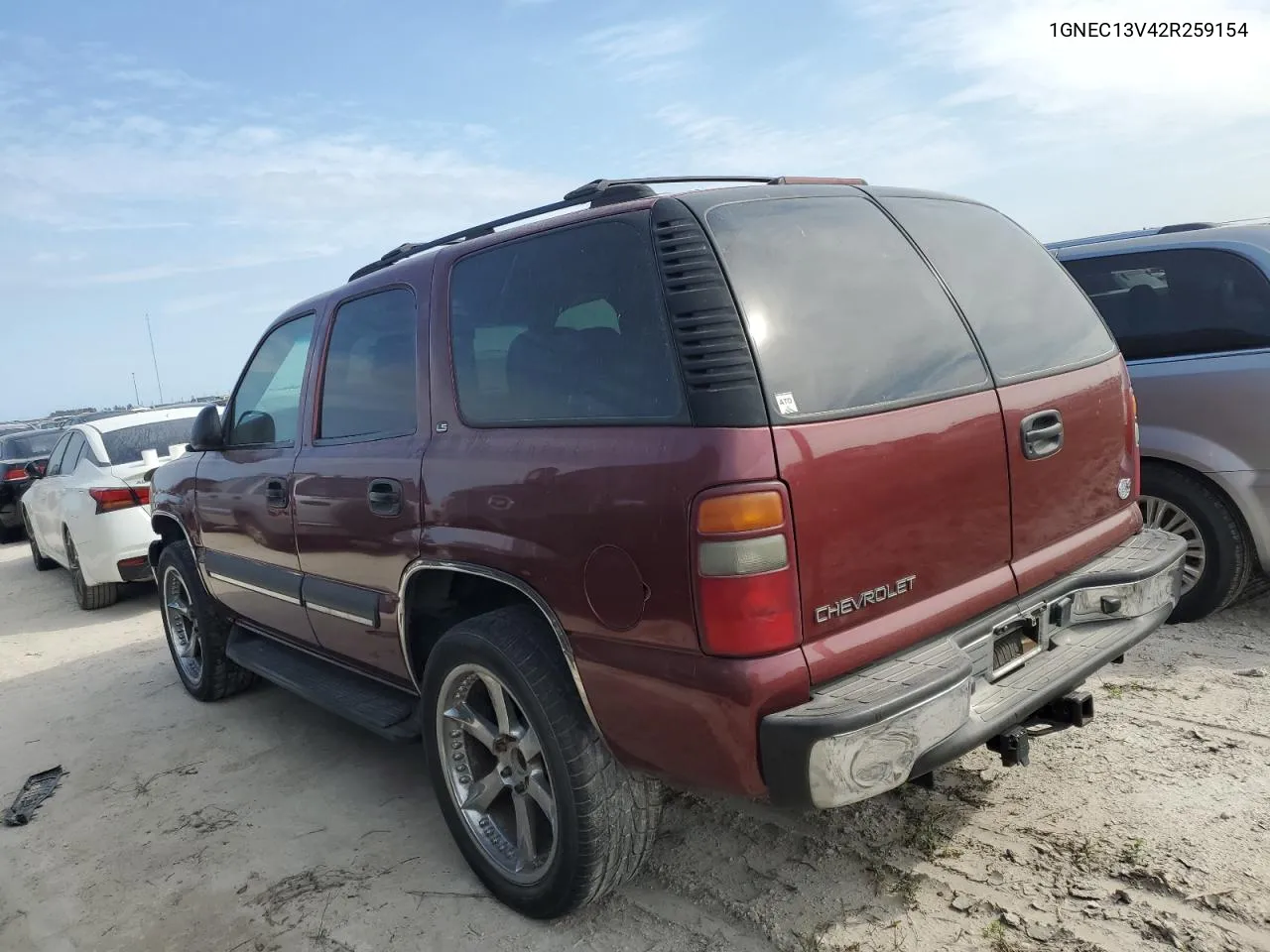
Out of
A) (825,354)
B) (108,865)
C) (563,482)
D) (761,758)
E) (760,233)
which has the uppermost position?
(760,233)

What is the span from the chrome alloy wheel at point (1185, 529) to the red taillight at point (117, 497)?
713 cm

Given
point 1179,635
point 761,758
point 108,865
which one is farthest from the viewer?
point 1179,635

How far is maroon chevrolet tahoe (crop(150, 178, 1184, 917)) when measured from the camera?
2.12 meters

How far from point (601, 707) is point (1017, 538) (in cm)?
126

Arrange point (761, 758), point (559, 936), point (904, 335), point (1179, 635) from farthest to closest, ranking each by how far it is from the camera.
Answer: point (1179, 635) → point (559, 936) → point (904, 335) → point (761, 758)

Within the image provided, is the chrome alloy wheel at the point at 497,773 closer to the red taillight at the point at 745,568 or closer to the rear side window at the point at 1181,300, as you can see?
the red taillight at the point at 745,568

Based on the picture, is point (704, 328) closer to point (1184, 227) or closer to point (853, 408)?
point (853, 408)

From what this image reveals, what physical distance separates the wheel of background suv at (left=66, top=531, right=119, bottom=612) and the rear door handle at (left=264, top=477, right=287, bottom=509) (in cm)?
496

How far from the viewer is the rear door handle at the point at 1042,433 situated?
8.61ft

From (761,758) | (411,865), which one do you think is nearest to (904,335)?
(761,758)

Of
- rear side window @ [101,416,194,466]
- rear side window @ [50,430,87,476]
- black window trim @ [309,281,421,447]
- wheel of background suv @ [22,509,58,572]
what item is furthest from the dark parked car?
black window trim @ [309,281,421,447]

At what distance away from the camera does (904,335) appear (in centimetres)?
248

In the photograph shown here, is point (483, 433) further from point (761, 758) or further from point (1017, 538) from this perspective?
point (1017, 538)

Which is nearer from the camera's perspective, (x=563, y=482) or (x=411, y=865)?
(x=563, y=482)
